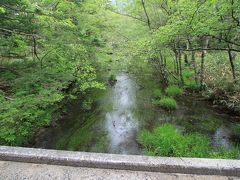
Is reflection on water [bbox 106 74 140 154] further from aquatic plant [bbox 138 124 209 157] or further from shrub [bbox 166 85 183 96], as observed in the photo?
shrub [bbox 166 85 183 96]

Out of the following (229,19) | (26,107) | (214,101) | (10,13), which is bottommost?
(214,101)

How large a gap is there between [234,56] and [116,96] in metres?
5.81

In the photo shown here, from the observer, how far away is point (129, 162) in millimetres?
2707

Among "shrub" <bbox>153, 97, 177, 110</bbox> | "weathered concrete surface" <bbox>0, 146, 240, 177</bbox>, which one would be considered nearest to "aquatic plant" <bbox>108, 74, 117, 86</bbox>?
"shrub" <bbox>153, 97, 177, 110</bbox>

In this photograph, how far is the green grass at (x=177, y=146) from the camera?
578 cm

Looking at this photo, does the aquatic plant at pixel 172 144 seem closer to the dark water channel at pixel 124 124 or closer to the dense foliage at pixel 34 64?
the dark water channel at pixel 124 124

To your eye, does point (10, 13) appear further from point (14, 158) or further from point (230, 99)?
point (230, 99)

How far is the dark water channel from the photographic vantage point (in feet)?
24.9

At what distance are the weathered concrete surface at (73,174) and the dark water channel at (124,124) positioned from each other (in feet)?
14.6

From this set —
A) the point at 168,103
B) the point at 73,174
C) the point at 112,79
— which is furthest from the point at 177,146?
the point at 112,79

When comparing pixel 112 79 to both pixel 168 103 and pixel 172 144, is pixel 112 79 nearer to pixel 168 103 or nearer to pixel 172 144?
pixel 168 103

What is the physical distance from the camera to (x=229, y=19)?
22.1 ft

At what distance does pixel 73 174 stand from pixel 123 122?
6.83m

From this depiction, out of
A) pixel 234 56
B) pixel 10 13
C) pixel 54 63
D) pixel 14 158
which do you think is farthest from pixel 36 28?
pixel 234 56
